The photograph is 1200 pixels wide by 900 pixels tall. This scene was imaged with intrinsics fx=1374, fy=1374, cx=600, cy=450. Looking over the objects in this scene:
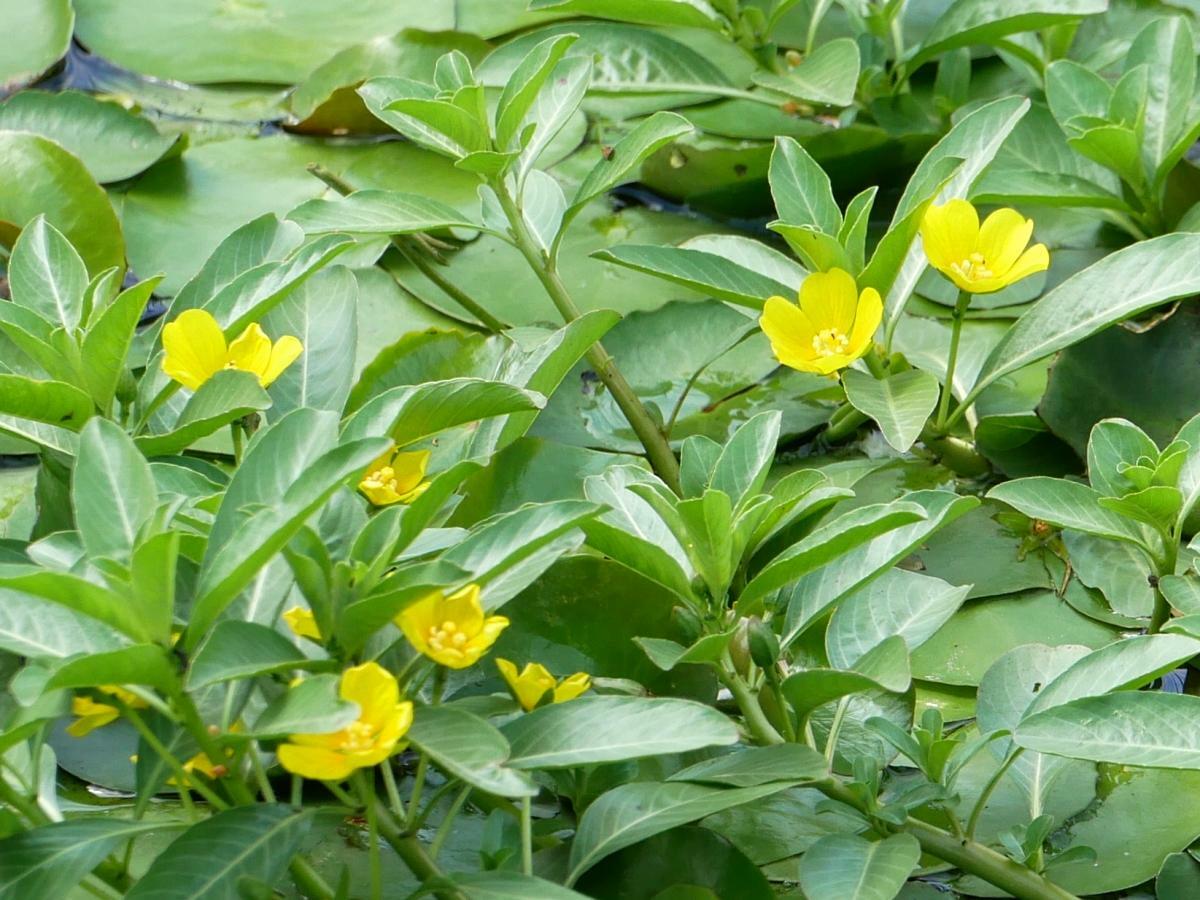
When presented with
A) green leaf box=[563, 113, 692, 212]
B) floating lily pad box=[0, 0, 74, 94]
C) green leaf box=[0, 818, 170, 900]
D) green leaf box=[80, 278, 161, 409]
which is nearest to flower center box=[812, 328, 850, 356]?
green leaf box=[563, 113, 692, 212]

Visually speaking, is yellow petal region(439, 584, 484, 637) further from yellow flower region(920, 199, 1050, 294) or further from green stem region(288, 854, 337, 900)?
yellow flower region(920, 199, 1050, 294)

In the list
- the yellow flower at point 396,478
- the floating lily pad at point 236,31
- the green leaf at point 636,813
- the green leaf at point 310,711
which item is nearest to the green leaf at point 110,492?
the green leaf at point 310,711

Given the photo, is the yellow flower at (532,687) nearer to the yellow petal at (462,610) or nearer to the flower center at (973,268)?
the yellow petal at (462,610)

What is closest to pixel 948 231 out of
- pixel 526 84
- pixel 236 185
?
pixel 526 84

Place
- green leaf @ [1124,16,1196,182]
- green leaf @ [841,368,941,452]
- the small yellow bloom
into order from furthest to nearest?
1. green leaf @ [1124,16,1196,182]
2. green leaf @ [841,368,941,452]
3. the small yellow bloom

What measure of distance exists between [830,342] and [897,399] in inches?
3.0

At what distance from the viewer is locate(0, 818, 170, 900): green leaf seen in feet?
2.44

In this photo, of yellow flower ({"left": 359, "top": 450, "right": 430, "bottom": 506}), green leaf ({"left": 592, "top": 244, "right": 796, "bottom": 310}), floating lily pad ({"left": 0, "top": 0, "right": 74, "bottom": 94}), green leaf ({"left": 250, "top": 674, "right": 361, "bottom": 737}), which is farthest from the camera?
floating lily pad ({"left": 0, "top": 0, "right": 74, "bottom": 94})

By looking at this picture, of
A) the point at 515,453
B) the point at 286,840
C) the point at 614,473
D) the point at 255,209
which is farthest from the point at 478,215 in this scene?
the point at 286,840

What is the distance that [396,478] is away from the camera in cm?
101

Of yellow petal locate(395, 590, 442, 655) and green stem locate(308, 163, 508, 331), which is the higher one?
yellow petal locate(395, 590, 442, 655)

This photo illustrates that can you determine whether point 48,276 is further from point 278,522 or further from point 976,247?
point 976,247

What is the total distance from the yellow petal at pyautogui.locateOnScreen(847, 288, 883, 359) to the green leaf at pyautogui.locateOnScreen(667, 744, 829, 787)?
369 mm

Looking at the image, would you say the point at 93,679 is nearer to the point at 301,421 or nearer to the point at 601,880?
the point at 301,421
